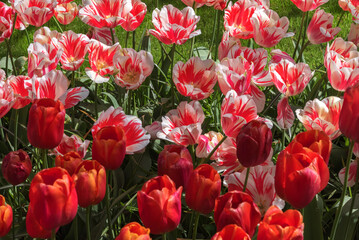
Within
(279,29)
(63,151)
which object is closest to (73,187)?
(63,151)

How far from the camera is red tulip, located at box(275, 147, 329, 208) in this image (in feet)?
2.99

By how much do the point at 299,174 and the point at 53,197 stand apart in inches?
15.2

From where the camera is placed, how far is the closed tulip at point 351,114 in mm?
948

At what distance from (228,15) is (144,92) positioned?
0.50 meters

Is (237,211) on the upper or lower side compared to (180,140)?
upper

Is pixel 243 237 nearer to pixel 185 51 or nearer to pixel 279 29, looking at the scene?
pixel 279 29

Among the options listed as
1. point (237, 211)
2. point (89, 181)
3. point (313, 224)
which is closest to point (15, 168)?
point (89, 181)

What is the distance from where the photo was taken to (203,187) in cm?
97

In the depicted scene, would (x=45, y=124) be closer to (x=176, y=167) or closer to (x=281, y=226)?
(x=176, y=167)

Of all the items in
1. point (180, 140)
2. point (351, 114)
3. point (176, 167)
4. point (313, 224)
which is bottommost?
point (313, 224)

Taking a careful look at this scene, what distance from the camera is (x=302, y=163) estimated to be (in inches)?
36.4

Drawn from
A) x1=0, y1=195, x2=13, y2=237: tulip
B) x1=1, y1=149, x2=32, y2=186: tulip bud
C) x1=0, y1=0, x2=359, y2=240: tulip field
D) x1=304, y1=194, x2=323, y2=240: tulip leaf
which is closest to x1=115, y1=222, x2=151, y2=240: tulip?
x1=0, y1=0, x2=359, y2=240: tulip field

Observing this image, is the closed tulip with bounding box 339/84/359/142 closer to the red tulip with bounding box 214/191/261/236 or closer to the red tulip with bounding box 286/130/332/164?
the red tulip with bounding box 286/130/332/164

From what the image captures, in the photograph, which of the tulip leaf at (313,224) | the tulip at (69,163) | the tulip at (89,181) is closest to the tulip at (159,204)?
the tulip at (89,181)
